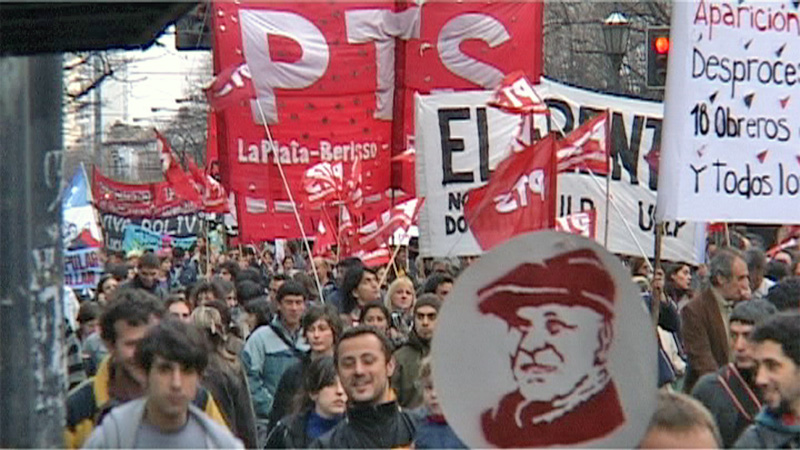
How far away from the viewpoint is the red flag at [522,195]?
39.1 feet

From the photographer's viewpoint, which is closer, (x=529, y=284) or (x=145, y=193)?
(x=529, y=284)

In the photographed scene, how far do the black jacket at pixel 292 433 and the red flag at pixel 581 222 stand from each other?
6019mm

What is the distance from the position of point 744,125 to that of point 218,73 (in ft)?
23.6

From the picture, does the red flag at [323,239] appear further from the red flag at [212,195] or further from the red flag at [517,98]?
the red flag at [212,195]

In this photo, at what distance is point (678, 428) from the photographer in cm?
457

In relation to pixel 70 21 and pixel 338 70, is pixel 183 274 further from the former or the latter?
pixel 70 21

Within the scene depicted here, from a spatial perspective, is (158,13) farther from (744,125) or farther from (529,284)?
(744,125)

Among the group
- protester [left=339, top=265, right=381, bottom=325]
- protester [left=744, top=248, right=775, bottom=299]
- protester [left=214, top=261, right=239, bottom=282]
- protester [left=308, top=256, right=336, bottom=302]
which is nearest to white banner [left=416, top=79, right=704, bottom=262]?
protester [left=339, top=265, right=381, bottom=325]

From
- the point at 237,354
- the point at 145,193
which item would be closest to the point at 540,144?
the point at 237,354

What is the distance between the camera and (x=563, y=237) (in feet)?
14.1

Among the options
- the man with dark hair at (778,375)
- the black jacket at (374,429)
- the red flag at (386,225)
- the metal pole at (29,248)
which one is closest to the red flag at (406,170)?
the red flag at (386,225)

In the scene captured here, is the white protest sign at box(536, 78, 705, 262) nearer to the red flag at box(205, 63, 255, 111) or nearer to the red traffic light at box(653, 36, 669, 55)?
the red traffic light at box(653, 36, 669, 55)

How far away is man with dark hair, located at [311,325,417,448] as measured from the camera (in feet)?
22.7

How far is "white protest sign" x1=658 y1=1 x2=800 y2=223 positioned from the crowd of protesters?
0.57 m
